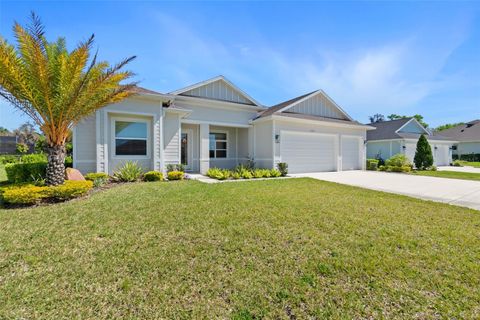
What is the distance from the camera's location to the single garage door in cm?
1399

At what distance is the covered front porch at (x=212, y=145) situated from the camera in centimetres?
1341

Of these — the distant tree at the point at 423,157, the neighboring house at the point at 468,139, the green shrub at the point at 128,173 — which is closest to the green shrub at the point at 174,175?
the green shrub at the point at 128,173

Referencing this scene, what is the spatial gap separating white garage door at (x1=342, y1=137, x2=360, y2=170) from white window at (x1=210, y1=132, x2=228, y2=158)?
8839 mm

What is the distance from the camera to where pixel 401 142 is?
21.6 m

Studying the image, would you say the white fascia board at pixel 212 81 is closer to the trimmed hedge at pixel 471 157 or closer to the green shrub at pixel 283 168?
the green shrub at pixel 283 168

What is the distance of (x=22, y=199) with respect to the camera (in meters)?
5.61

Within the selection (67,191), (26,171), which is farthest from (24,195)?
(26,171)

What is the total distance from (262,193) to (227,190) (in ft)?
4.22

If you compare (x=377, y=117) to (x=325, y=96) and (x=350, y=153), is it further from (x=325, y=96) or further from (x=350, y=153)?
(x=325, y=96)

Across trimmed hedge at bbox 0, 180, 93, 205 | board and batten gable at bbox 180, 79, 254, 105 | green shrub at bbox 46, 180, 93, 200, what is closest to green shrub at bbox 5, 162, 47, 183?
trimmed hedge at bbox 0, 180, 93, 205

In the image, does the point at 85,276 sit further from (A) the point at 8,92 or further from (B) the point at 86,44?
(A) the point at 8,92

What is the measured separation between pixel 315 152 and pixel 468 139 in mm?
34924

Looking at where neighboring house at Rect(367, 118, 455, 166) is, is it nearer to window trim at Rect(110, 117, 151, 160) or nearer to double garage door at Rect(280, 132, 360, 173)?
double garage door at Rect(280, 132, 360, 173)

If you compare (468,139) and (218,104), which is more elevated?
(218,104)
